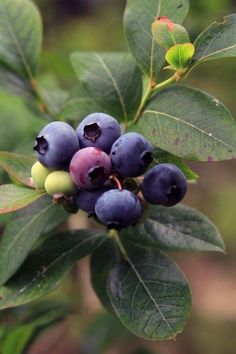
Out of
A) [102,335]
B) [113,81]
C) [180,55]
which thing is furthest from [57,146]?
[102,335]

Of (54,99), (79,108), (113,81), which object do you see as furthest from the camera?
(54,99)

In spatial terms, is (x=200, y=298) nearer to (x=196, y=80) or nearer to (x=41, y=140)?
(x=196, y=80)

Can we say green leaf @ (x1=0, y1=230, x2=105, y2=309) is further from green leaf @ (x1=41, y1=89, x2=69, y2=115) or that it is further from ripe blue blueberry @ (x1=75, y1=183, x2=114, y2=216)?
green leaf @ (x1=41, y1=89, x2=69, y2=115)

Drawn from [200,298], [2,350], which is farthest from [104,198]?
[200,298]

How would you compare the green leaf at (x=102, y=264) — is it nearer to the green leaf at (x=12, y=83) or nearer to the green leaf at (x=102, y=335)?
the green leaf at (x=12, y=83)

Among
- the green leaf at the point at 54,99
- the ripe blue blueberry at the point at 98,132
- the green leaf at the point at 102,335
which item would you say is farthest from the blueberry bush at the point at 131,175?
the green leaf at the point at 102,335

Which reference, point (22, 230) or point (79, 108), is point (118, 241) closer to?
point (22, 230)

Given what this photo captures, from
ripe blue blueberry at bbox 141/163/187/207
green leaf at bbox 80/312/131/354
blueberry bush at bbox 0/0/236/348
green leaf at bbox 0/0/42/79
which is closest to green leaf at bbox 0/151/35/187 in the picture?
blueberry bush at bbox 0/0/236/348

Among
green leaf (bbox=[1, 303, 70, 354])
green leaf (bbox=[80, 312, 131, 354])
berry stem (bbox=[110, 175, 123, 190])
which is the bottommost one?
green leaf (bbox=[80, 312, 131, 354])
